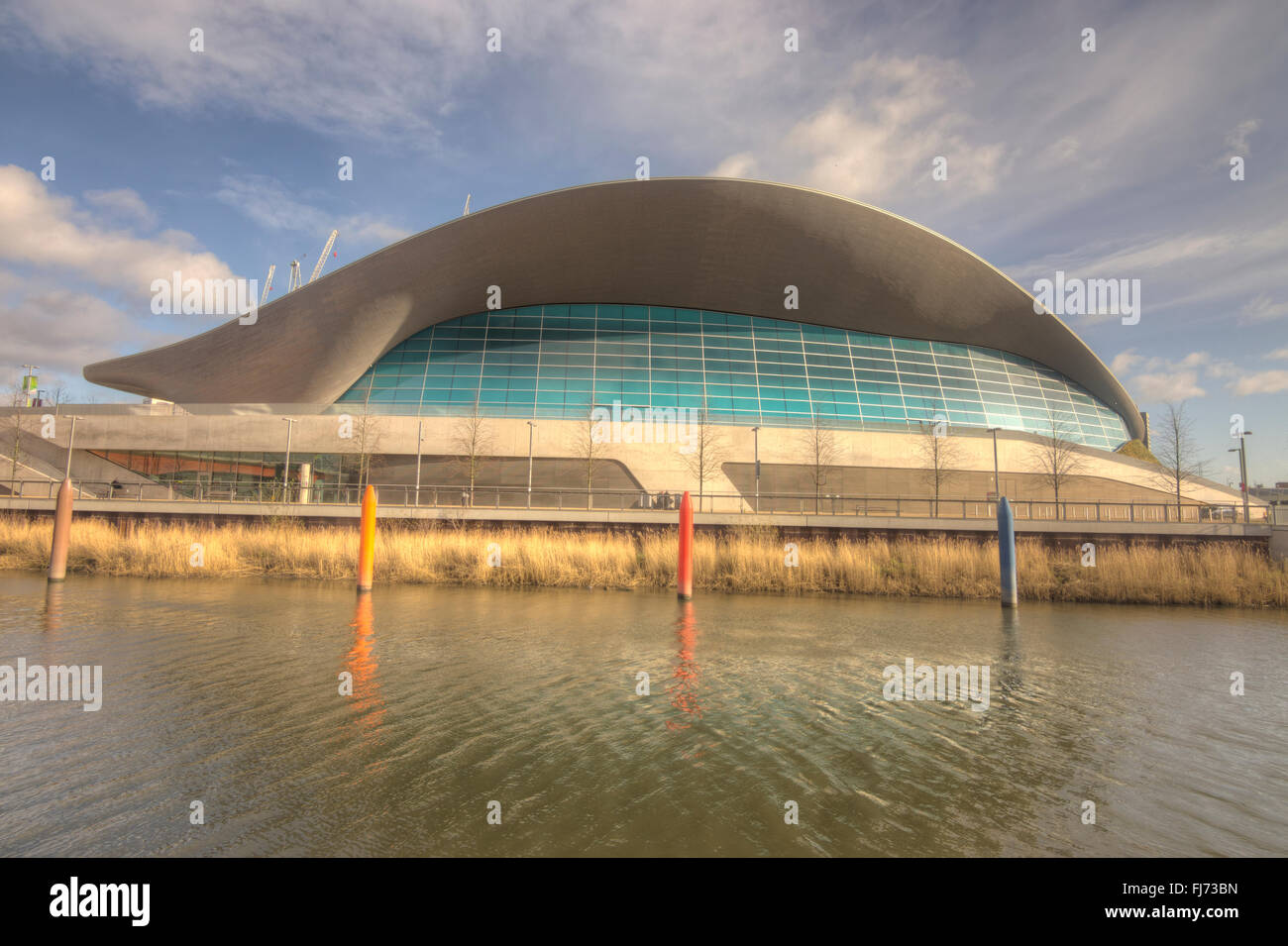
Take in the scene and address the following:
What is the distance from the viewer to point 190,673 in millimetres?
5367

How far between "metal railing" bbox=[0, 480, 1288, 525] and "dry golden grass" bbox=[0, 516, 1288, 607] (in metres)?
2.87

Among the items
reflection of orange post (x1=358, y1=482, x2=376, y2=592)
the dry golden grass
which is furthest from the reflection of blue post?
reflection of orange post (x1=358, y1=482, x2=376, y2=592)

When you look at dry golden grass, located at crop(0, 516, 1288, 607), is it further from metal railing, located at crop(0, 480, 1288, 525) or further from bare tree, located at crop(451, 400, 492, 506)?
bare tree, located at crop(451, 400, 492, 506)

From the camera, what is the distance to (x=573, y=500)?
2541cm

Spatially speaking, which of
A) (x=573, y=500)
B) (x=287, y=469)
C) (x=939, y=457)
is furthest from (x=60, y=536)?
(x=939, y=457)

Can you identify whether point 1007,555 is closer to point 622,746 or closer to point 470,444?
point 622,746

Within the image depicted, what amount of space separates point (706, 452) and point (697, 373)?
4.95 m

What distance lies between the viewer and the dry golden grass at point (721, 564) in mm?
12984

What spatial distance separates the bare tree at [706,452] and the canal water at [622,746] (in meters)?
22.4

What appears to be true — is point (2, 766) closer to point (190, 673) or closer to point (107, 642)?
point (190, 673)

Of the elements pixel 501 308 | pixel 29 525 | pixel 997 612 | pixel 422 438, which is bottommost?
pixel 997 612

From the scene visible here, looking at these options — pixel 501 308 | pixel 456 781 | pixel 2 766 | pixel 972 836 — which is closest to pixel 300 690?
pixel 2 766

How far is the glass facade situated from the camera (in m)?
32.5
